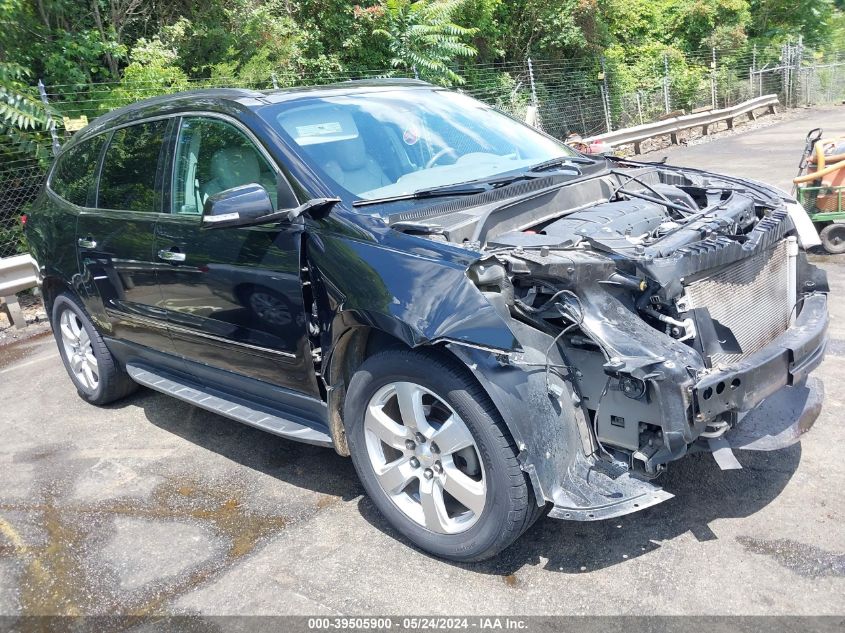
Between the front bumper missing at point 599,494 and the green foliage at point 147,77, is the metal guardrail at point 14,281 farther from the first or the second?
the front bumper missing at point 599,494

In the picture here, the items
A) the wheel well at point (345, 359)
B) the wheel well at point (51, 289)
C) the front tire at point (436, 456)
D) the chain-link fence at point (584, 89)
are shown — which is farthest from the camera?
the chain-link fence at point (584, 89)

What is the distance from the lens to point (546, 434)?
2785mm

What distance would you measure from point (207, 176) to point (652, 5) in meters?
26.9

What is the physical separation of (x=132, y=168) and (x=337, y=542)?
2.56m

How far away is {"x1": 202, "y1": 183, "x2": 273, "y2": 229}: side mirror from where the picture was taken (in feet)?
10.9

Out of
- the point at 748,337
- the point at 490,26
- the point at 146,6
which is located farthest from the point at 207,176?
the point at 490,26

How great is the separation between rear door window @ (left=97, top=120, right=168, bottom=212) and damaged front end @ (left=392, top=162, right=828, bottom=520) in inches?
72.5

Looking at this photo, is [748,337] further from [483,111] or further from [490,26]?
[490,26]

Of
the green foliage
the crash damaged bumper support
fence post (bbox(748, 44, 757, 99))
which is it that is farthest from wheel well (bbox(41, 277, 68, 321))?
fence post (bbox(748, 44, 757, 99))

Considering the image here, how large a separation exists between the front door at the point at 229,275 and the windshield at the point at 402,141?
0.99 feet

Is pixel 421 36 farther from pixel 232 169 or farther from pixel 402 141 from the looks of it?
pixel 232 169

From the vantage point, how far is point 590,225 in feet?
10.8

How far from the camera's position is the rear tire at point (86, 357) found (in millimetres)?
5113

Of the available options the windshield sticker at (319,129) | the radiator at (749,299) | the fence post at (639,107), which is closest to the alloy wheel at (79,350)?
the windshield sticker at (319,129)
